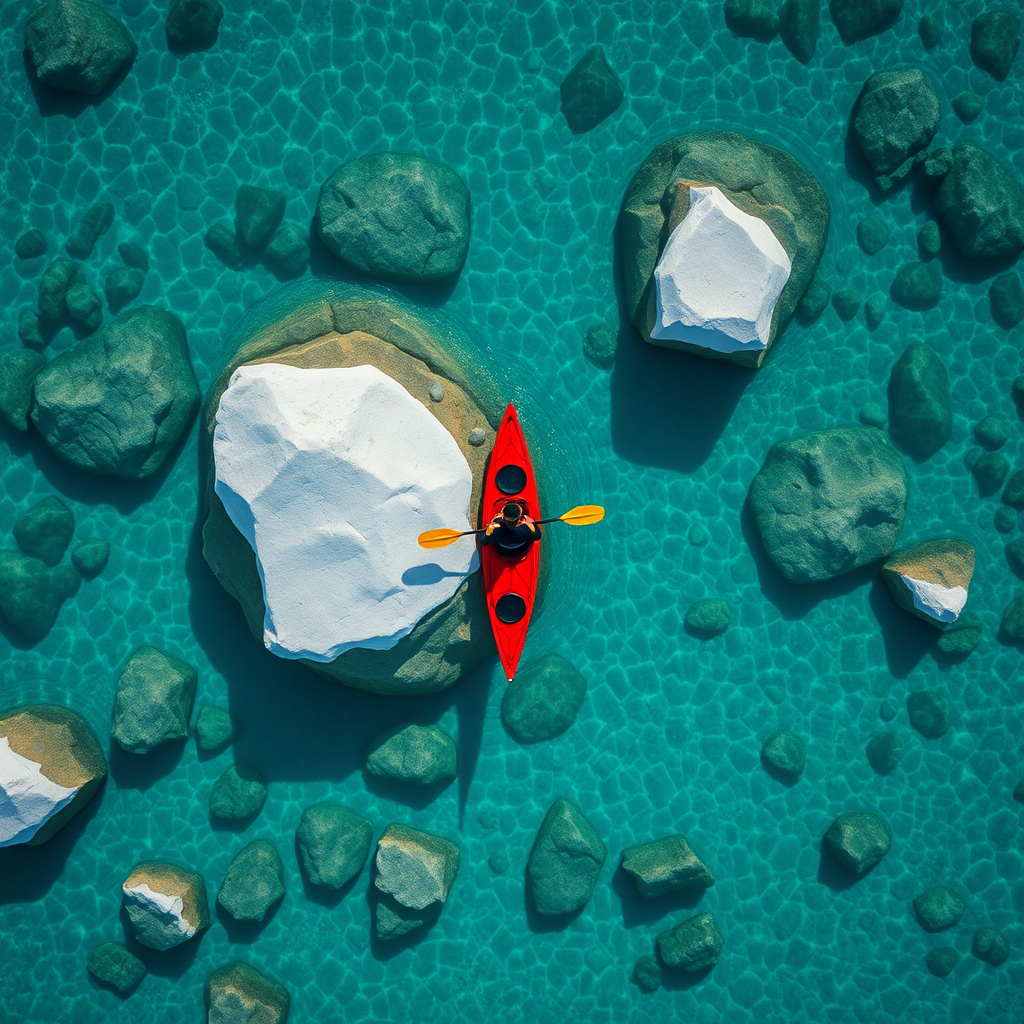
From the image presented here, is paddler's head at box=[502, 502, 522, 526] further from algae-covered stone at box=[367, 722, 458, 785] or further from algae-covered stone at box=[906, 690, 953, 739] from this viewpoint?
algae-covered stone at box=[906, 690, 953, 739]

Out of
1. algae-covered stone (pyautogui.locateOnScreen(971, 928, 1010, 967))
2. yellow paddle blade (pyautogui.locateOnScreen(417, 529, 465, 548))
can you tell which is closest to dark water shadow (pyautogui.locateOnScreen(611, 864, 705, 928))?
algae-covered stone (pyautogui.locateOnScreen(971, 928, 1010, 967))

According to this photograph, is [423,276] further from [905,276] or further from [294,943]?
[294,943]

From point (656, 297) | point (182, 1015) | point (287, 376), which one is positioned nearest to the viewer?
point (287, 376)

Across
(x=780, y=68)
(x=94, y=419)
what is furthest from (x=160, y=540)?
(x=780, y=68)

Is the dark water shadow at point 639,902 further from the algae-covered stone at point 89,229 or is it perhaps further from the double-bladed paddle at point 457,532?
the algae-covered stone at point 89,229

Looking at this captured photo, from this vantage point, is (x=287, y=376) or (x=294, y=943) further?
(x=294, y=943)

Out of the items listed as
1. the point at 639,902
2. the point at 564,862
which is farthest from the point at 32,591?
the point at 639,902

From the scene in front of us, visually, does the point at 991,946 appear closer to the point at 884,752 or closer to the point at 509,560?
the point at 884,752
